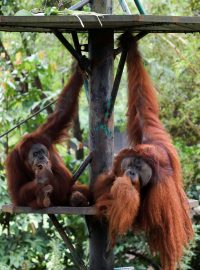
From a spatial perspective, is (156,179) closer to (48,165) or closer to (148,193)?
(148,193)

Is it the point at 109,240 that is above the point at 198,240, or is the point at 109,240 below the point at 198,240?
below

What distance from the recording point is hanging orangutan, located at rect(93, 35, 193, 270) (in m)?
3.18

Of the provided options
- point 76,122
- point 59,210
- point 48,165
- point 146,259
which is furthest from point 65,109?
point 76,122

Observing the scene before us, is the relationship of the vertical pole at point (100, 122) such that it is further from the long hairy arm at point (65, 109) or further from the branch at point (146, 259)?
the branch at point (146, 259)

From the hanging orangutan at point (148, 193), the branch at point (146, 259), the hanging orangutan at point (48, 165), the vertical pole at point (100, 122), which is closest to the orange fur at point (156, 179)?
the hanging orangutan at point (148, 193)

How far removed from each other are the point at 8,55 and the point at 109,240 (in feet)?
13.5

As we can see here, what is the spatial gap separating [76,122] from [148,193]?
374cm

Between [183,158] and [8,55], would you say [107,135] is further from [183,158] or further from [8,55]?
[8,55]

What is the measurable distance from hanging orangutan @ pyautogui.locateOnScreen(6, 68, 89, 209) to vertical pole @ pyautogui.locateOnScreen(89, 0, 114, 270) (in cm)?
20

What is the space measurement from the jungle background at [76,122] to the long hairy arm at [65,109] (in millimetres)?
1535

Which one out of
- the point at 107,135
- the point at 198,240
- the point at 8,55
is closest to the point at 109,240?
the point at 107,135

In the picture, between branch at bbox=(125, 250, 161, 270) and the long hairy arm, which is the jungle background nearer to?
branch at bbox=(125, 250, 161, 270)

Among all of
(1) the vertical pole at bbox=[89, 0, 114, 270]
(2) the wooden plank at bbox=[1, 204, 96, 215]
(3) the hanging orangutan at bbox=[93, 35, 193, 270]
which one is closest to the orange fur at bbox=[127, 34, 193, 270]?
(3) the hanging orangutan at bbox=[93, 35, 193, 270]

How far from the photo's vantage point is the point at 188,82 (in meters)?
6.85
